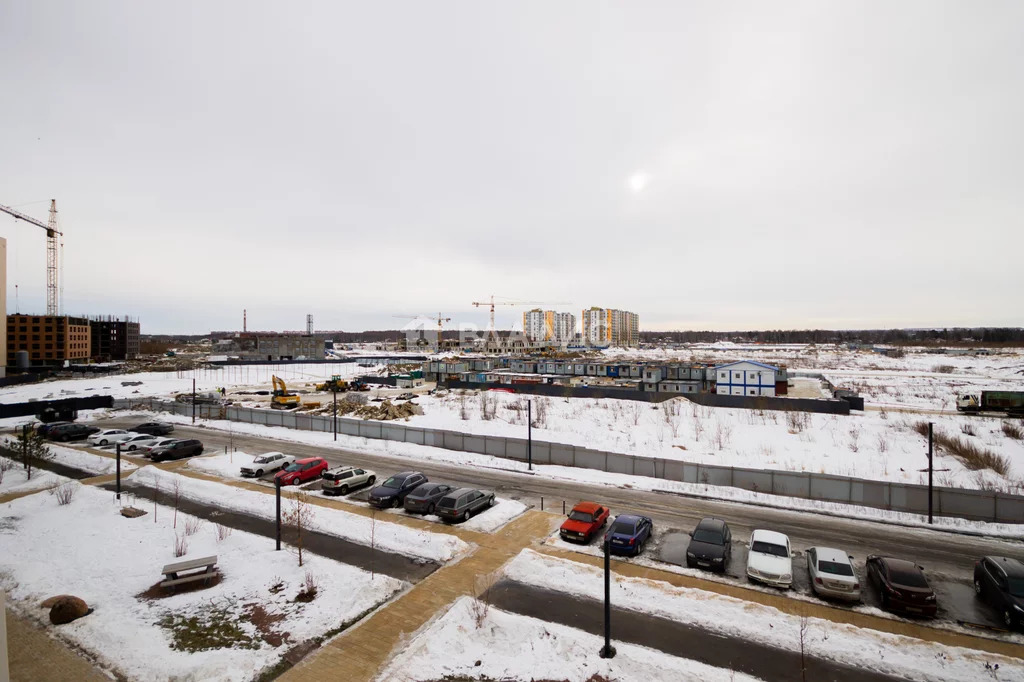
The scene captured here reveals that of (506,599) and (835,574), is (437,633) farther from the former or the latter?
(835,574)

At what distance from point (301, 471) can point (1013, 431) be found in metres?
55.7

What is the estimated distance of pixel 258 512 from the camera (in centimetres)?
2231

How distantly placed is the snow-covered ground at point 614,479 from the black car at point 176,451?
5.58 m

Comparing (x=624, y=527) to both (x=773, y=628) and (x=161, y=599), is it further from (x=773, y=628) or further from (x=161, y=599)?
(x=161, y=599)

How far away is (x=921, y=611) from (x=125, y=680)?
2113 cm

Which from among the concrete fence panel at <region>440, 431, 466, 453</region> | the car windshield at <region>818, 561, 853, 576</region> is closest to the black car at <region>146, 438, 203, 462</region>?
the concrete fence panel at <region>440, 431, 466, 453</region>

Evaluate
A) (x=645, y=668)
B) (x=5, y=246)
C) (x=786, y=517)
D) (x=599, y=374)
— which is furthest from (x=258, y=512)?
(x=5, y=246)

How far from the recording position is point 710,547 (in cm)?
1728

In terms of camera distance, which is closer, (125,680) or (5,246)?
(125,680)


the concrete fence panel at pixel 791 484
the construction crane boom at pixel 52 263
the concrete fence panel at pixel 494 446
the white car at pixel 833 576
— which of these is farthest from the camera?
the construction crane boom at pixel 52 263

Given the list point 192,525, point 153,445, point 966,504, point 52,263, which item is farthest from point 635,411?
point 52,263

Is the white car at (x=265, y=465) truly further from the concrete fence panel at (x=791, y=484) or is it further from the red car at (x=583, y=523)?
the concrete fence panel at (x=791, y=484)

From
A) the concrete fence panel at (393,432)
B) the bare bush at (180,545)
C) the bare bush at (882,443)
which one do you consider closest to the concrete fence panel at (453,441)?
the concrete fence panel at (393,432)

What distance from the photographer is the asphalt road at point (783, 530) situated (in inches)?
650
